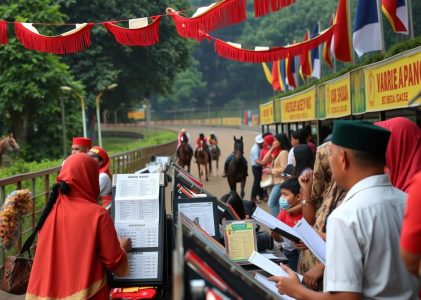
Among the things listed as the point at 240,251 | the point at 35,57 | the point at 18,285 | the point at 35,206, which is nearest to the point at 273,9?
the point at 35,206

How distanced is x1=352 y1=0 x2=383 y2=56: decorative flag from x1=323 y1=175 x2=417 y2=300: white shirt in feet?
32.9

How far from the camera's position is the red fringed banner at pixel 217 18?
913 centimetres

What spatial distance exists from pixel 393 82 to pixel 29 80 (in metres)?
20.8

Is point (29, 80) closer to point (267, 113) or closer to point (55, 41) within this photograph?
point (267, 113)

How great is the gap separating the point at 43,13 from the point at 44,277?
24.0 metres

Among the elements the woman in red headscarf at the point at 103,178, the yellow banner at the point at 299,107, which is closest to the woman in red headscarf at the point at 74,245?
the woman in red headscarf at the point at 103,178

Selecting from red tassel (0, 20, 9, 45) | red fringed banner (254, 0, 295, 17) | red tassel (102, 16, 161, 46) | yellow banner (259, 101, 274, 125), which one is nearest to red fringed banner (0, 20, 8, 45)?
red tassel (0, 20, 9, 45)

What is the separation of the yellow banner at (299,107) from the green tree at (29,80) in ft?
36.0

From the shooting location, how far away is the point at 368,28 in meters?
12.1

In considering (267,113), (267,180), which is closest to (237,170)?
(267,180)

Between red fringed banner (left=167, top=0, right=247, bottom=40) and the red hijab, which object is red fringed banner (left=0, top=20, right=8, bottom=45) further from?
the red hijab

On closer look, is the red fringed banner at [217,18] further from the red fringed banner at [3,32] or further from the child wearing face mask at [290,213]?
the child wearing face mask at [290,213]

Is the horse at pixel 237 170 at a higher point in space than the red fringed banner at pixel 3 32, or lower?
lower

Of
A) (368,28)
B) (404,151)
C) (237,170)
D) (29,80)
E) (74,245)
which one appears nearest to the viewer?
(404,151)
